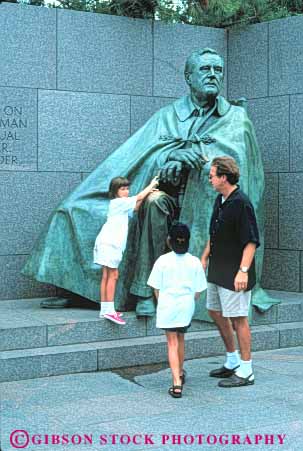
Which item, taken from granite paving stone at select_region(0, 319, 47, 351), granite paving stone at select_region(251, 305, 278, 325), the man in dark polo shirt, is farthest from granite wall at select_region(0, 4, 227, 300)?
the man in dark polo shirt

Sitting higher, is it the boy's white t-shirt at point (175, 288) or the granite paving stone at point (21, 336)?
the boy's white t-shirt at point (175, 288)

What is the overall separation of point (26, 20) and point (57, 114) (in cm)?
101

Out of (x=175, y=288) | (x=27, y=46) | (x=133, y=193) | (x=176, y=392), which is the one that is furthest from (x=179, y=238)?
(x=27, y=46)

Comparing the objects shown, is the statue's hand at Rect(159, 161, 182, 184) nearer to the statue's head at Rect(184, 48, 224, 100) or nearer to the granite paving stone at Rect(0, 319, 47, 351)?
the statue's head at Rect(184, 48, 224, 100)

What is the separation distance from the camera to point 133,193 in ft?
26.1

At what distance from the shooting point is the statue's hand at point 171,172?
750 cm

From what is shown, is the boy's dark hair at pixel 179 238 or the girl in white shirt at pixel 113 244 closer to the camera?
the boy's dark hair at pixel 179 238

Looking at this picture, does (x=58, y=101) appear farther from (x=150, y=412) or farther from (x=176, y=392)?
(x=150, y=412)

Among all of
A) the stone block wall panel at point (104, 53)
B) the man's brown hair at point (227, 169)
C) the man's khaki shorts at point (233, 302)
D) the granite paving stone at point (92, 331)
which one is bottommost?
the granite paving stone at point (92, 331)

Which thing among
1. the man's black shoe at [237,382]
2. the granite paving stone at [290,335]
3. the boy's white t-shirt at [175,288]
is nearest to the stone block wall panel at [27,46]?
the granite paving stone at [290,335]

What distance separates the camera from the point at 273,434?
502cm

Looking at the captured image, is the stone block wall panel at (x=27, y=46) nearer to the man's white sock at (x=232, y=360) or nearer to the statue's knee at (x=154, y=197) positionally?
the statue's knee at (x=154, y=197)

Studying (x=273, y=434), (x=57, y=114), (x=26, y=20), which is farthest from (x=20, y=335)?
(x=26, y=20)

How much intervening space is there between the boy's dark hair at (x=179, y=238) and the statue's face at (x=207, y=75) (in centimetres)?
236
